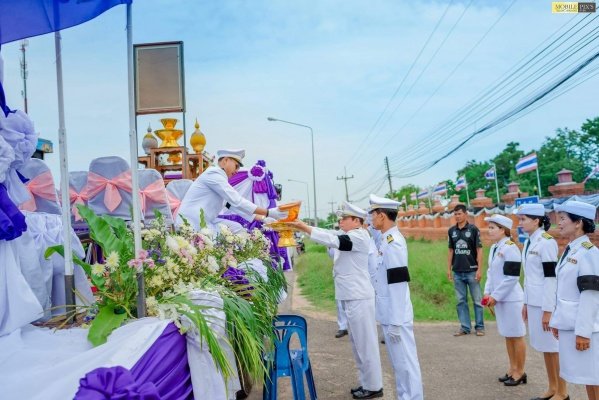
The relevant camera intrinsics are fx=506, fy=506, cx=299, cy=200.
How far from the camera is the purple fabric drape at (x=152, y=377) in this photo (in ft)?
5.34

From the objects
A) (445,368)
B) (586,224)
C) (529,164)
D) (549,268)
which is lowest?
(445,368)

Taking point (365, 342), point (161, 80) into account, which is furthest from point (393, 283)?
point (161, 80)

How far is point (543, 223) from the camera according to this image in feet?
17.6

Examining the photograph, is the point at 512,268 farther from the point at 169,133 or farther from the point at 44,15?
the point at 44,15

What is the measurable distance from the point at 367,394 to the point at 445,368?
1.52 m

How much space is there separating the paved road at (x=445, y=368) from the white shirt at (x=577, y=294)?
1.51m

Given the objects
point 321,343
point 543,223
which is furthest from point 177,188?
point 543,223

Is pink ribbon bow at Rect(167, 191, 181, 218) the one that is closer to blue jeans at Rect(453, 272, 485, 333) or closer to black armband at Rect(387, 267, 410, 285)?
black armband at Rect(387, 267, 410, 285)

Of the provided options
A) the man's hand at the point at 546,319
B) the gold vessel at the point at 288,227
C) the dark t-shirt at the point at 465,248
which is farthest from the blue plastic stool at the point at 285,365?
the dark t-shirt at the point at 465,248

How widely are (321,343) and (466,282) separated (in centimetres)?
248

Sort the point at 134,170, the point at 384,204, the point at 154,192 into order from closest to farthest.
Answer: the point at 134,170 < the point at 384,204 < the point at 154,192

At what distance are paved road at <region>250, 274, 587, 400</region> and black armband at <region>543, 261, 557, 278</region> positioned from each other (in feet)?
4.10

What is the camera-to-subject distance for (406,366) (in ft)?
14.7

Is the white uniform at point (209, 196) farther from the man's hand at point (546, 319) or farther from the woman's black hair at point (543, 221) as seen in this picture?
the woman's black hair at point (543, 221)
